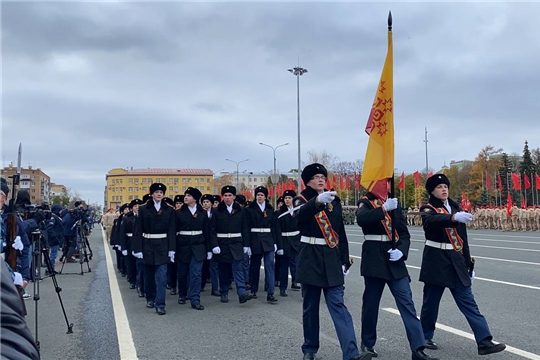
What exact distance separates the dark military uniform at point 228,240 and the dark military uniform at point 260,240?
23 cm

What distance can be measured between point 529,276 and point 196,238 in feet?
23.5

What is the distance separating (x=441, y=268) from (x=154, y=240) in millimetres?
4701

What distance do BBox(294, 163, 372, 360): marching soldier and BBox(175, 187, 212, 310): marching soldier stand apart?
3.53 m

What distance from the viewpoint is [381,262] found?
17.8ft

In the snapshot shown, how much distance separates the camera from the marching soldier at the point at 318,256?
5031mm

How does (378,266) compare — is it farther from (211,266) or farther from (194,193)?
(211,266)

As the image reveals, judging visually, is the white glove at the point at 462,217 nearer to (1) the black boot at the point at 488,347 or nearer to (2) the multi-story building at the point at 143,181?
(1) the black boot at the point at 488,347

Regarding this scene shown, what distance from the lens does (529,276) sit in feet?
35.0

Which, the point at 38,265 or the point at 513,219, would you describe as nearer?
the point at 38,265

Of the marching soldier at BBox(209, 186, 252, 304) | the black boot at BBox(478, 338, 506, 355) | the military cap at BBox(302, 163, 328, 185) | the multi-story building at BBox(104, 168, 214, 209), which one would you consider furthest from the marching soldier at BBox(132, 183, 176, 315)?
the multi-story building at BBox(104, 168, 214, 209)

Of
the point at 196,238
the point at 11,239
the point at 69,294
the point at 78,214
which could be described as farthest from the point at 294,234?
the point at 78,214

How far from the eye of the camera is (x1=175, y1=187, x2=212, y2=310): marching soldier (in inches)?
337

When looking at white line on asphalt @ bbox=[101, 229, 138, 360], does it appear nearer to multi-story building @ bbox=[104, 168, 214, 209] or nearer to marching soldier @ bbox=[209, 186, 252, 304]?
marching soldier @ bbox=[209, 186, 252, 304]

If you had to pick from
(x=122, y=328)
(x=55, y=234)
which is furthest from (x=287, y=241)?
(x=55, y=234)
